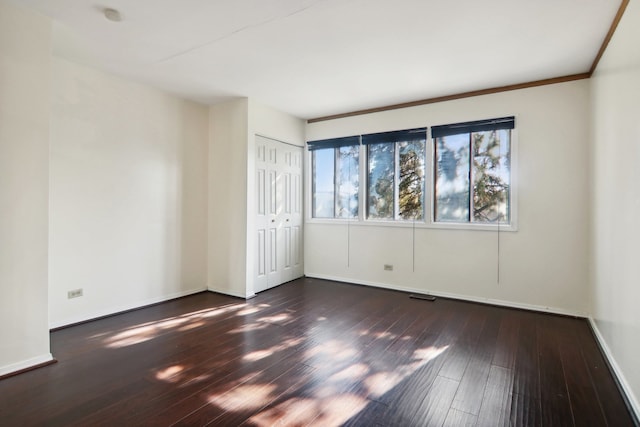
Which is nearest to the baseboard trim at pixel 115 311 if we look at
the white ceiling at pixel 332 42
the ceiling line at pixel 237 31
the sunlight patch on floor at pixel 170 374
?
the sunlight patch on floor at pixel 170 374

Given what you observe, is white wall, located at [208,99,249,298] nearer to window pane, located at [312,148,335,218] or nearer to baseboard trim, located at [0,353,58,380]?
window pane, located at [312,148,335,218]

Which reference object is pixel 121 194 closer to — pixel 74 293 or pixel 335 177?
pixel 74 293

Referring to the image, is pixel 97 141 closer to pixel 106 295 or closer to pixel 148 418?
pixel 106 295

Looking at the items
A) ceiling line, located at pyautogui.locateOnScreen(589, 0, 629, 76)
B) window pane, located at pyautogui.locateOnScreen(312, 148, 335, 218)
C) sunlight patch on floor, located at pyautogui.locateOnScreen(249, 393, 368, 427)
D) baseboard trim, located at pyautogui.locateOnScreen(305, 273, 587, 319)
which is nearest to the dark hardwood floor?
sunlight patch on floor, located at pyautogui.locateOnScreen(249, 393, 368, 427)

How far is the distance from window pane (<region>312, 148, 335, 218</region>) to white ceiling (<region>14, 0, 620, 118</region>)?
58.6 inches

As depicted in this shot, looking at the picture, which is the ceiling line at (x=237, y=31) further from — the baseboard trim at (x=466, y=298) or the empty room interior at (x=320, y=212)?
the baseboard trim at (x=466, y=298)

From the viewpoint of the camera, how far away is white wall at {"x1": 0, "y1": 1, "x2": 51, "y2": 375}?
7.42 feet

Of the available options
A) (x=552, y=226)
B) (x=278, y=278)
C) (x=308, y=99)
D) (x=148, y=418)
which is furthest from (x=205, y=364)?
(x=552, y=226)

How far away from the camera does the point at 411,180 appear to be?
15.1 feet

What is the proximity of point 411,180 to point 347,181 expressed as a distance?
1.02 meters

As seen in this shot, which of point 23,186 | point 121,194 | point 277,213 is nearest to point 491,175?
point 277,213

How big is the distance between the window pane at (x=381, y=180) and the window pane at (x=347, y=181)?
22 centimetres

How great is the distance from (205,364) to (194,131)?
3181mm

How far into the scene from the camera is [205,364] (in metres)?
2.48
